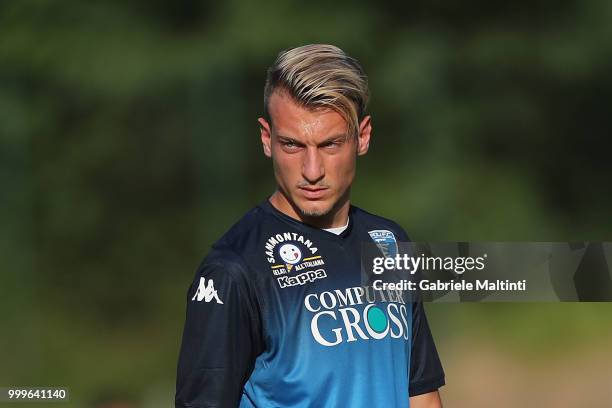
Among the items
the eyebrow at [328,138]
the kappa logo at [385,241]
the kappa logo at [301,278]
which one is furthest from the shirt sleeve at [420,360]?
the eyebrow at [328,138]

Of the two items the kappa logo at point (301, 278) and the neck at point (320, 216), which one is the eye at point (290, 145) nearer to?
the neck at point (320, 216)

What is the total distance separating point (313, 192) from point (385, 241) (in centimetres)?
33

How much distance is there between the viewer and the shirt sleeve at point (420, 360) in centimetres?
256

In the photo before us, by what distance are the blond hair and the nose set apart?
113 mm

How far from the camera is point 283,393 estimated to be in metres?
2.27

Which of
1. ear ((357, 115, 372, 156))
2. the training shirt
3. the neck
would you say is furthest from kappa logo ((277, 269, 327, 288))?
ear ((357, 115, 372, 156))

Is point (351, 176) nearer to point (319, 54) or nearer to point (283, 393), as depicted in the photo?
point (319, 54)

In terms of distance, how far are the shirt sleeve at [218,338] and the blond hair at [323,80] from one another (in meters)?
0.46

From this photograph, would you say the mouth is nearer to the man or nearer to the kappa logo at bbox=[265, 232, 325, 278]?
the man

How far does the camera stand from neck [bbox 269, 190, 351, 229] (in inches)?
96.3

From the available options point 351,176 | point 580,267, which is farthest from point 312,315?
point 580,267

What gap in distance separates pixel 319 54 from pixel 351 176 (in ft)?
1.05

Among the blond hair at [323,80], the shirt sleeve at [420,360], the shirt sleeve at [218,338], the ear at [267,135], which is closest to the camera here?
the shirt sleeve at [218,338]

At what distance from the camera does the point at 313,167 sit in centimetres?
233
